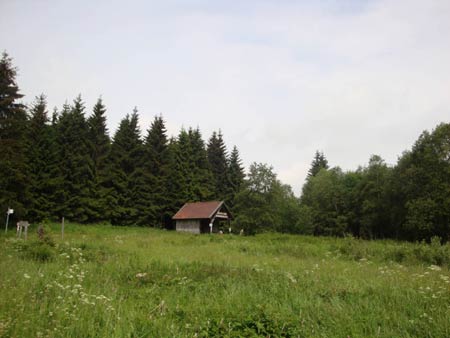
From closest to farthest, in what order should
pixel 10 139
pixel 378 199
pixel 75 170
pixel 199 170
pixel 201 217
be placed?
pixel 10 139
pixel 75 170
pixel 201 217
pixel 378 199
pixel 199 170

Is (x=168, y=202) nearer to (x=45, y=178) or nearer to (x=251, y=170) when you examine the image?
(x=251, y=170)

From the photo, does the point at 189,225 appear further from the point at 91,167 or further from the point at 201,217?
the point at 91,167

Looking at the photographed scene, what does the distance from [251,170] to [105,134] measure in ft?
69.0

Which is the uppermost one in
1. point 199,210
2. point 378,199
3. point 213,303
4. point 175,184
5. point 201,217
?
point 175,184

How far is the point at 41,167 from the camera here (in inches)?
1463

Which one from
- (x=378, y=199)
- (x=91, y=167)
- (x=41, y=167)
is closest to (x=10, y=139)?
(x=41, y=167)

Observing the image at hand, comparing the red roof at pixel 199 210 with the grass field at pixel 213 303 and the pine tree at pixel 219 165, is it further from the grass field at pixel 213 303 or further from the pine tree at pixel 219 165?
the grass field at pixel 213 303

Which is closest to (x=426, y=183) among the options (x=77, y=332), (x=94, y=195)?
(x=94, y=195)

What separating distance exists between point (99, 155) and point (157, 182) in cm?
888

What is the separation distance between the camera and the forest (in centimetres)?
3384

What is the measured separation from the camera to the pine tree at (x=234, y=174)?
58588 millimetres

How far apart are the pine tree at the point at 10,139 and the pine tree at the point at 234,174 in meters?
34.7

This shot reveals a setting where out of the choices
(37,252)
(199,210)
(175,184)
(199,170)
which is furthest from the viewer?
(199,170)

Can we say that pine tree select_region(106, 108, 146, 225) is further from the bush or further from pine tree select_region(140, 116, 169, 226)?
the bush
